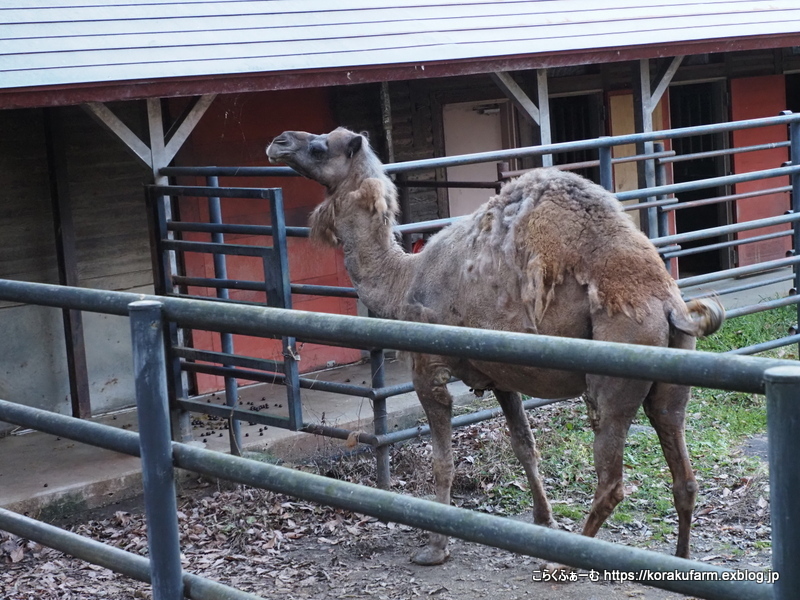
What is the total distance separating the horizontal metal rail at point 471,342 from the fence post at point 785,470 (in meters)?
0.05

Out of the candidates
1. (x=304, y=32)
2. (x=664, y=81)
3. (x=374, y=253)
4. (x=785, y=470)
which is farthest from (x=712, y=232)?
(x=785, y=470)

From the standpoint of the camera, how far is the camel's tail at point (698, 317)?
15.2 ft

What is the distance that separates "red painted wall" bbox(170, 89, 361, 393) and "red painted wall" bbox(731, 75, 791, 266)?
6590 mm

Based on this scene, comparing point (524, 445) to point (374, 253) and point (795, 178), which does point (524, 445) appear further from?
point (795, 178)

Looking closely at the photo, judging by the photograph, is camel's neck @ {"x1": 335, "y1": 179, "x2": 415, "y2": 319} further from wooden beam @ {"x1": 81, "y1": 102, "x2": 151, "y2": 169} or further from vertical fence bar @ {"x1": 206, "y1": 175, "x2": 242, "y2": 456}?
wooden beam @ {"x1": 81, "y1": 102, "x2": 151, "y2": 169}

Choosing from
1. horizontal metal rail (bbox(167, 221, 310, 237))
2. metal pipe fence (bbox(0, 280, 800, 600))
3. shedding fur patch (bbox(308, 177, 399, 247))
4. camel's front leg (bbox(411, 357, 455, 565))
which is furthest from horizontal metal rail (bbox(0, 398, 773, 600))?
horizontal metal rail (bbox(167, 221, 310, 237))

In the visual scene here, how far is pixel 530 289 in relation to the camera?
488 centimetres

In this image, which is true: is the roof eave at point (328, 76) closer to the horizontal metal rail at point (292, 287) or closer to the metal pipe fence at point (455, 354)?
the horizontal metal rail at point (292, 287)

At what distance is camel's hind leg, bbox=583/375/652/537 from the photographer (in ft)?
15.4

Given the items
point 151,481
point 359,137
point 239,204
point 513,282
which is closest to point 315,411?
point 239,204

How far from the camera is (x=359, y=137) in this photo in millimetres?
5965

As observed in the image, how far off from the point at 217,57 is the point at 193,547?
4.12 m

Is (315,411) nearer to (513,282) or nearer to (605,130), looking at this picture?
(513,282)

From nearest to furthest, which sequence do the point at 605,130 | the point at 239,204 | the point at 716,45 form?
the point at 239,204
the point at 716,45
the point at 605,130
